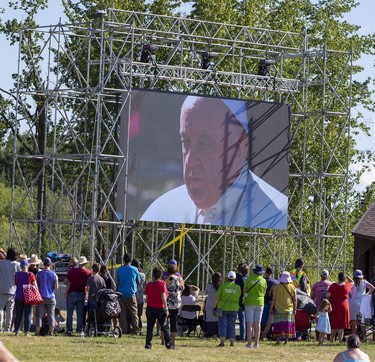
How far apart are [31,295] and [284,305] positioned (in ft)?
14.8

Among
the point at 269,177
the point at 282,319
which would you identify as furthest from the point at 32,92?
the point at 282,319

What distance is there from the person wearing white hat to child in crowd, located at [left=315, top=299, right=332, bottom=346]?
32.1 feet

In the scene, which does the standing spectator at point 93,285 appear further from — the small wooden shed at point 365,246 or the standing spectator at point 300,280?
the small wooden shed at point 365,246

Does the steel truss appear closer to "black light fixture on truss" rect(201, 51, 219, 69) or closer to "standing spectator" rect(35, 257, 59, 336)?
"black light fixture on truss" rect(201, 51, 219, 69)

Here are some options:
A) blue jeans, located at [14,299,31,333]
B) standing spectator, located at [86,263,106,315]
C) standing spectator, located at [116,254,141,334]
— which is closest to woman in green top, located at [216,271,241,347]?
standing spectator, located at [116,254,141,334]

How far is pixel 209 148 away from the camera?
3519 centimetres

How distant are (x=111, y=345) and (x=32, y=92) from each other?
45.7 feet

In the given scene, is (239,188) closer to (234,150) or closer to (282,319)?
(234,150)

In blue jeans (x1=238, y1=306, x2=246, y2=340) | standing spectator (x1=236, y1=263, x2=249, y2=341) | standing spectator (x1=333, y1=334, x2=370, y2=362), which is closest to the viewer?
standing spectator (x1=333, y1=334, x2=370, y2=362)

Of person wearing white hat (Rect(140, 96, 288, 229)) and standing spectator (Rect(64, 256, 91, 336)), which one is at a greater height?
person wearing white hat (Rect(140, 96, 288, 229))

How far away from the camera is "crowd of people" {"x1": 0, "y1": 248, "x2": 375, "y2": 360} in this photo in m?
22.3

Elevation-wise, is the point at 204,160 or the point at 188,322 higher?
the point at 204,160

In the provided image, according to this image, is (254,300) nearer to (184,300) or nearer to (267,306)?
(267,306)

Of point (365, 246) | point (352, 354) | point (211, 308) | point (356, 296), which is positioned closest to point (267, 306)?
point (211, 308)
